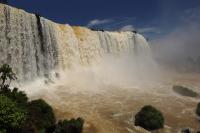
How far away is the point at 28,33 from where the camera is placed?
71.4 meters

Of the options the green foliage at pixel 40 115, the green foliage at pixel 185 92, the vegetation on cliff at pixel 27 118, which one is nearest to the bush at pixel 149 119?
the vegetation on cliff at pixel 27 118

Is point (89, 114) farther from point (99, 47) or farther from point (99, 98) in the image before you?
point (99, 47)

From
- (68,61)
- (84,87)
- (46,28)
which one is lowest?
(84,87)

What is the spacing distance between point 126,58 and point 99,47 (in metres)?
14.7

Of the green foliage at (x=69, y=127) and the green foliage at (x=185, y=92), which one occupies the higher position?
the green foliage at (x=185, y=92)

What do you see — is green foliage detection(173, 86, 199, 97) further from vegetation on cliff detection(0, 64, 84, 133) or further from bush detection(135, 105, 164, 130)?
vegetation on cliff detection(0, 64, 84, 133)

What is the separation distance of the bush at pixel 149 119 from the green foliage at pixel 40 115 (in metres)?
12.6

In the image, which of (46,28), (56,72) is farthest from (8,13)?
(56,72)

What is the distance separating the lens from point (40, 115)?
48.3m

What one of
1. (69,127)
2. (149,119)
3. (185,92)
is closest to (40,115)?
(69,127)

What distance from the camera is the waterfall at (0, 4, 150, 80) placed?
222 feet

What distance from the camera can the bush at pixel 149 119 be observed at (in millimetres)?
52031

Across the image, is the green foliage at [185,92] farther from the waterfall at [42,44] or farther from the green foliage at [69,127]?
the green foliage at [69,127]

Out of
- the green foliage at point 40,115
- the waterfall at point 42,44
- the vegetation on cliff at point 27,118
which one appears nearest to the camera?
the vegetation on cliff at point 27,118
